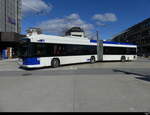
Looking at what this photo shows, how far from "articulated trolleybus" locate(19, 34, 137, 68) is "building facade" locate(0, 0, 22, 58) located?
65.3 ft

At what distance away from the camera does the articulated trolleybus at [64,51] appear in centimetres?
1165

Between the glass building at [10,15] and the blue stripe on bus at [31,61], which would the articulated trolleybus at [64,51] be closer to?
the blue stripe on bus at [31,61]

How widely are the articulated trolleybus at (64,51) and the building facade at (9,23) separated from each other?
19.9 m

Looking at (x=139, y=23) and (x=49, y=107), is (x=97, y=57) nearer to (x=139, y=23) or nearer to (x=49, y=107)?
(x=49, y=107)

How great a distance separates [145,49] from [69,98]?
64.4 meters

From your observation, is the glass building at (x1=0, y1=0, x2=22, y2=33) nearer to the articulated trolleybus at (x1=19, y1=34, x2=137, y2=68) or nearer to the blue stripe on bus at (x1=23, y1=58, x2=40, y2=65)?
the articulated trolleybus at (x1=19, y1=34, x2=137, y2=68)

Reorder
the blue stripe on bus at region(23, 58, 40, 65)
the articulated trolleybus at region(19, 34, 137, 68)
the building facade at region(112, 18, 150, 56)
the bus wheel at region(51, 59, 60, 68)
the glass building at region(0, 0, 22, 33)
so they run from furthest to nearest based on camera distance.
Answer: the building facade at region(112, 18, 150, 56), the glass building at region(0, 0, 22, 33), the bus wheel at region(51, 59, 60, 68), the articulated trolleybus at region(19, 34, 137, 68), the blue stripe on bus at region(23, 58, 40, 65)

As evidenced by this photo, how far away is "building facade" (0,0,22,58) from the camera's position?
97.5 ft

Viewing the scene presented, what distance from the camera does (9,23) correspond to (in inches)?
1836

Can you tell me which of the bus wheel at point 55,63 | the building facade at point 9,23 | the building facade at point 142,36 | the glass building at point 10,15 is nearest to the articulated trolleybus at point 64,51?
the bus wheel at point 55,63

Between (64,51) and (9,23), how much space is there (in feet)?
134

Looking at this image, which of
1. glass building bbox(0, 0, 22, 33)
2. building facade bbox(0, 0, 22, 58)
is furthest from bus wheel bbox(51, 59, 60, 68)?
glass building bbox(0, 0, 22, 33)

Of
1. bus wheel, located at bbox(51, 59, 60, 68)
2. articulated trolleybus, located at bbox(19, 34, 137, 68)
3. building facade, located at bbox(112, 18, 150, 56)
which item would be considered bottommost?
bus wheel, located at bbox(51, 59, 60, 68)

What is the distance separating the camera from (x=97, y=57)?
721 inches
